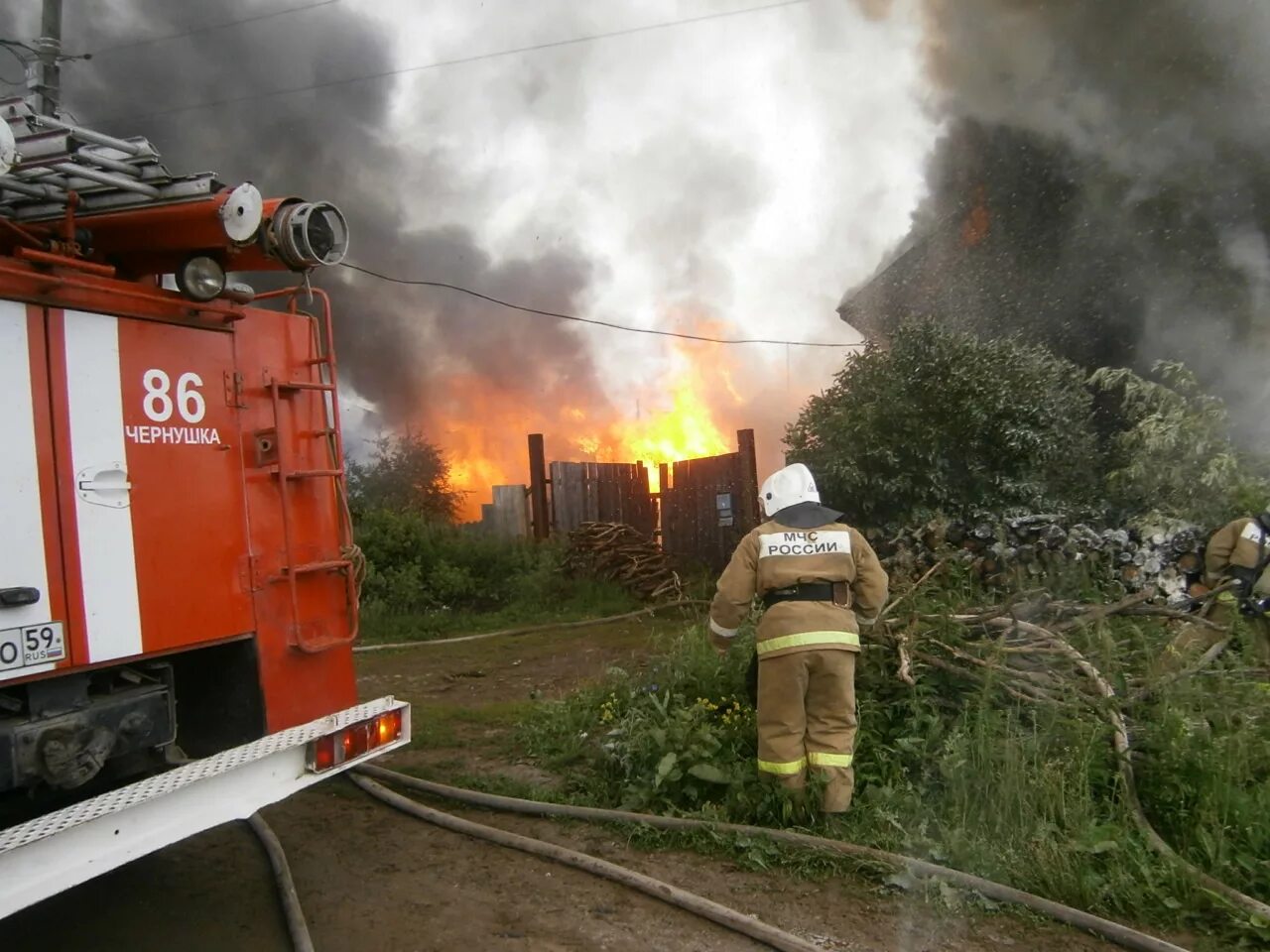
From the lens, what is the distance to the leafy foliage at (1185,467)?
707 cm

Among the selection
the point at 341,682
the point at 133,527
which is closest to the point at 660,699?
the point at 341,682

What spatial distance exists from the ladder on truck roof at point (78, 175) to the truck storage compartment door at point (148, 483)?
1.28 ft

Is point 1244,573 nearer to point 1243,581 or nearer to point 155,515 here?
point 1243,581

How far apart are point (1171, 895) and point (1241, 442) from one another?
19.6ft

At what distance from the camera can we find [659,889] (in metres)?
3.36

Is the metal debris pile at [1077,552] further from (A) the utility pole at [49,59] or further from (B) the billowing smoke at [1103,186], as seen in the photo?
(A) the utility pole at [49,59]

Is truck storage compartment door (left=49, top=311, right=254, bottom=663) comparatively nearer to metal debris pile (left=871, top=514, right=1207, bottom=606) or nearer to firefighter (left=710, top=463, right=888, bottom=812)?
firefighter (left=710, top=463, right=888, bottom=812)

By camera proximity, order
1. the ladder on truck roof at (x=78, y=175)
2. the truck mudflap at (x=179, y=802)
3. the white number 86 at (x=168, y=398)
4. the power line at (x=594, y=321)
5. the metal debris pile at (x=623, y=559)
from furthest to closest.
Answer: the power line at (x=594, y=321)
the metal debris pile at (x=623, y=559)
the white number 86 at (x=168, y=398)
the ladder on truck roof at (x=78, y=175)
the truck mudflap at (x=179, y=802)

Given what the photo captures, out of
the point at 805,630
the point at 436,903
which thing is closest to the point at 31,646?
the point at 436,903

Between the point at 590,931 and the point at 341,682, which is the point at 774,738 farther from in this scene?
the point at 341,682

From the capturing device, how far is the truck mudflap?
2281 mm

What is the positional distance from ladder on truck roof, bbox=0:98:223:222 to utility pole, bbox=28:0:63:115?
4.32 metres

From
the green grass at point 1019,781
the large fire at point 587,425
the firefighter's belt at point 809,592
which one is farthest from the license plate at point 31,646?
Result: the large fire at point 587,425

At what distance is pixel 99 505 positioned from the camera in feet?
Answer: 8.92
